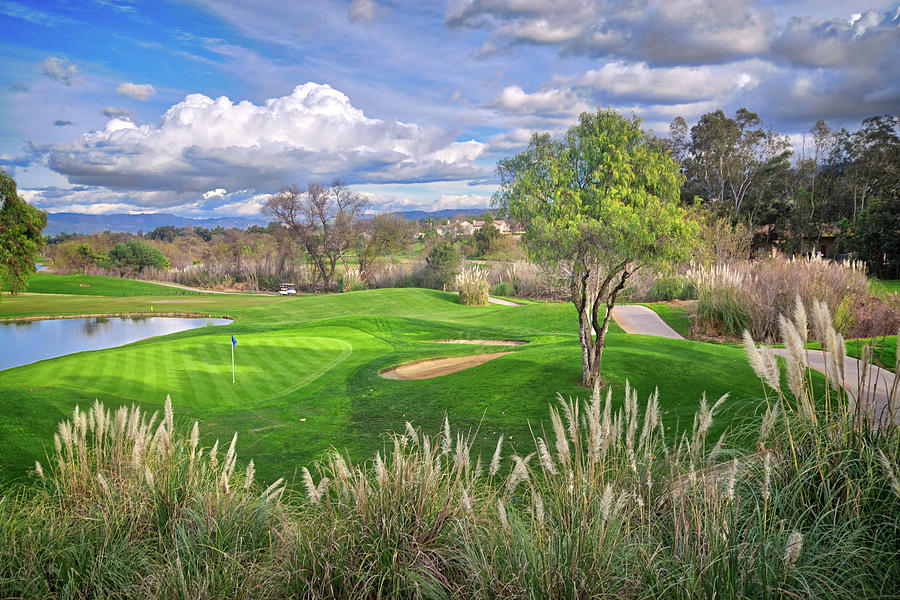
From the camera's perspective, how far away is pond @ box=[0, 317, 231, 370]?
17.8 meters

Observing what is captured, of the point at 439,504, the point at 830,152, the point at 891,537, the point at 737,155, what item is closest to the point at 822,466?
the point at 891,537

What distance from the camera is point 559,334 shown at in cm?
1875

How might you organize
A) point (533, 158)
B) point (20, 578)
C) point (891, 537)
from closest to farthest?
point (891, 537) → point (20, 578) → point (533, 158)

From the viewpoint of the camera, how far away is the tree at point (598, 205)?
8477mm

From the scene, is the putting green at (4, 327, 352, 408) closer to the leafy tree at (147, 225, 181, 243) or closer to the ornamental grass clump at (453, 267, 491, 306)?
the ornamental grass clump at (453, 267, 491, 306)

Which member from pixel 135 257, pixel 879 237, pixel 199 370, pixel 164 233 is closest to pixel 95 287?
pixel 135 257

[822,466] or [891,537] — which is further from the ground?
[822,466]

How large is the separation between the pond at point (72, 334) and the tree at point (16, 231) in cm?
242

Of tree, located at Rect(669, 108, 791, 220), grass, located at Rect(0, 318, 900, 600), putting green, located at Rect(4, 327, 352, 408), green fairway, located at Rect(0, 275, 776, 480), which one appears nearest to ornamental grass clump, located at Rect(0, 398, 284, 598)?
grass, located at Rect(0, 318, 900, 600)

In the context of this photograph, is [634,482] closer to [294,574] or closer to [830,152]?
[294,574]

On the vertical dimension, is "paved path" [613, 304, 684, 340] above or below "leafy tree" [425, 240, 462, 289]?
below

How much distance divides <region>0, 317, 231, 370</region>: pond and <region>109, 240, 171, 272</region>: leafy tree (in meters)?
26.4

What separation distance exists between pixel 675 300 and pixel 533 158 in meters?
18.2

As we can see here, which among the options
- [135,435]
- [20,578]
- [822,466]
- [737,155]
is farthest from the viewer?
[737,155]
